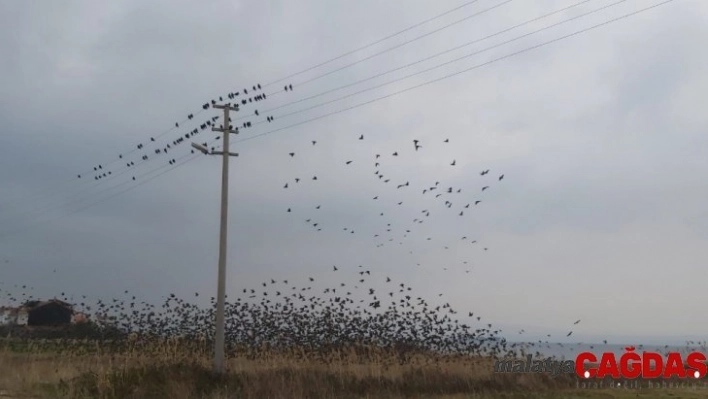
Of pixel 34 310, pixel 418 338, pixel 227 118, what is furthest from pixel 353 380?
pixel 34 310

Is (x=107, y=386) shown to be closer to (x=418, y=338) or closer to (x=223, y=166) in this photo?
(x=223, y=166)

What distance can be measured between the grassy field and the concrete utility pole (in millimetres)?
775

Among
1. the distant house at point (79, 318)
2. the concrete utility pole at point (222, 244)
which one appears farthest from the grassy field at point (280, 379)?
the distant house at point (79, 318)

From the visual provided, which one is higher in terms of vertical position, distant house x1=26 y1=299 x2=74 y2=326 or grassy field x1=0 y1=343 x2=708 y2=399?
distant house x1=26 y1=299 x2=74 y2=326

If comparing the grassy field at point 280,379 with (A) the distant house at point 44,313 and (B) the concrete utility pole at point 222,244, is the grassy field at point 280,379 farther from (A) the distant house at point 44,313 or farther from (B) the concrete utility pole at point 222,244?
(A) the distant house at point 44,313

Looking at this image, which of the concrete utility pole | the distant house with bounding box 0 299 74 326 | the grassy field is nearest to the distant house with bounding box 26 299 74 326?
the distant house with bounding box 0 299 74 326

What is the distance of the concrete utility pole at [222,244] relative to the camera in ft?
76.3

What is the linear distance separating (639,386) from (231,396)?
1853cm

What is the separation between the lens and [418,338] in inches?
1183

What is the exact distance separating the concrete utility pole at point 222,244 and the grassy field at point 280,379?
78 cm

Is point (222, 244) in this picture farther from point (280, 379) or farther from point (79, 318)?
point (79, 318)

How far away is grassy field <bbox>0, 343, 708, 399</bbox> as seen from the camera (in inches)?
855

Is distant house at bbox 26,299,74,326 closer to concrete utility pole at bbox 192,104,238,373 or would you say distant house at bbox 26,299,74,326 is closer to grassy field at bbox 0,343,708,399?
grassy field at bbox 0,343,708,399

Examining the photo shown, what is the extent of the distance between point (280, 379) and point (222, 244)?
5292mm
